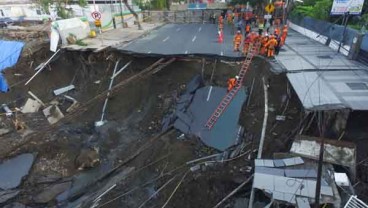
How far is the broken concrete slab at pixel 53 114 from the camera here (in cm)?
1625

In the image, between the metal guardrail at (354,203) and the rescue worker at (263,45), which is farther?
the rescue worker at (263,45)

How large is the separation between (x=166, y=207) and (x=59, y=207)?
4.09 metres

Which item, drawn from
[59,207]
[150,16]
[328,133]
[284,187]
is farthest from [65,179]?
[150,16]

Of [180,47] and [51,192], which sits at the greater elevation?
[180,47]

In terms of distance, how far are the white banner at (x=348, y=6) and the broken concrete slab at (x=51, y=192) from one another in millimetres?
17184

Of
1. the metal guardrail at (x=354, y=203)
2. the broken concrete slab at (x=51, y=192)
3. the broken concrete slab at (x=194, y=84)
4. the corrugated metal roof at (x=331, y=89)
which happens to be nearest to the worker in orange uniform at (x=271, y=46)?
the corrugated metal roof at (x=331, y=89)

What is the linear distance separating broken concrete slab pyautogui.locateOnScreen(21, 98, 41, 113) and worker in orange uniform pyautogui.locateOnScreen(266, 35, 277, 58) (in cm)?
1422

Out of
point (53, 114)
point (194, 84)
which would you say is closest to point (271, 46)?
point (194, 84)

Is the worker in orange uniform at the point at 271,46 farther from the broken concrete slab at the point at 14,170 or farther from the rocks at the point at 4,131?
the rocks at the point at 4,131

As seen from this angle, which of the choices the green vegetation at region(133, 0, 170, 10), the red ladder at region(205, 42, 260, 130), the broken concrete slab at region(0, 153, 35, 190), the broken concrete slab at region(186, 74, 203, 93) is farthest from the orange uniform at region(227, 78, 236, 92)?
the green vegetation at region(133, 0, 170, 10)

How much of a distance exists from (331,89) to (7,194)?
13.6 m

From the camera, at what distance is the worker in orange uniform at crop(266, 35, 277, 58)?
16.3 m

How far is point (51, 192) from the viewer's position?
1116cm

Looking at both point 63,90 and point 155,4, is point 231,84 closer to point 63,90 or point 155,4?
point 63,90
